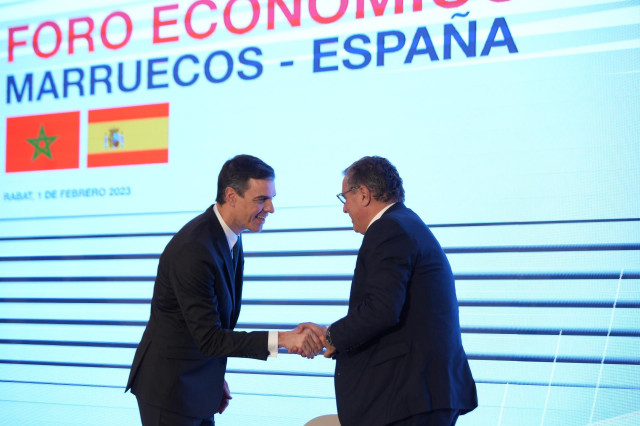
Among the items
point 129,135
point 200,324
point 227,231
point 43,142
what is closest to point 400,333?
point 200,324

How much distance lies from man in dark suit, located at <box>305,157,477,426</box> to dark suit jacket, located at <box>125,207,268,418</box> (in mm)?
390

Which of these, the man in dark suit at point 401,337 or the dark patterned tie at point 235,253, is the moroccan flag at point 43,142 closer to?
the dark patterned tie at point 235,253

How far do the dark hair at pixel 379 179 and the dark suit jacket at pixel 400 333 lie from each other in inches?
4.5

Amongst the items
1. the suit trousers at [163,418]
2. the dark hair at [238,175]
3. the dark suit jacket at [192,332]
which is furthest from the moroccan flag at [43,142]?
the suit trousers at [163,418]

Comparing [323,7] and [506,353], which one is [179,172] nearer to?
[323,7]

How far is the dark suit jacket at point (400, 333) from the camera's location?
6.86 ft

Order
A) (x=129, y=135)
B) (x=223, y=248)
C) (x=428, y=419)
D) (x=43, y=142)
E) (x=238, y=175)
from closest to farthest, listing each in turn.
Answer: (x=428, y=419)
(x=223, y=248)
(x=238, y=175)
(x=129, y=135)
(x=43, y=142)

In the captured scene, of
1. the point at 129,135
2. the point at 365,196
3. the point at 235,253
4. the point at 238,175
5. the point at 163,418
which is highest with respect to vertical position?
the point at 129,135

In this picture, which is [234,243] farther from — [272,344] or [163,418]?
[163,418]

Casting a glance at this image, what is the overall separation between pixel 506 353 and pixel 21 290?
9.60ft

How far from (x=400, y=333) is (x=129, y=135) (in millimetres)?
2481

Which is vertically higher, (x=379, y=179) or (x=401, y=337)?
(x=379, y=179)

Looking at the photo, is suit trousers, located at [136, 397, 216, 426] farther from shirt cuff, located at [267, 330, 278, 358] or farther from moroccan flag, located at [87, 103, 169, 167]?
moroccan flag, located at [87, 103, 169, 167]

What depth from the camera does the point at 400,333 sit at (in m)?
2.15
